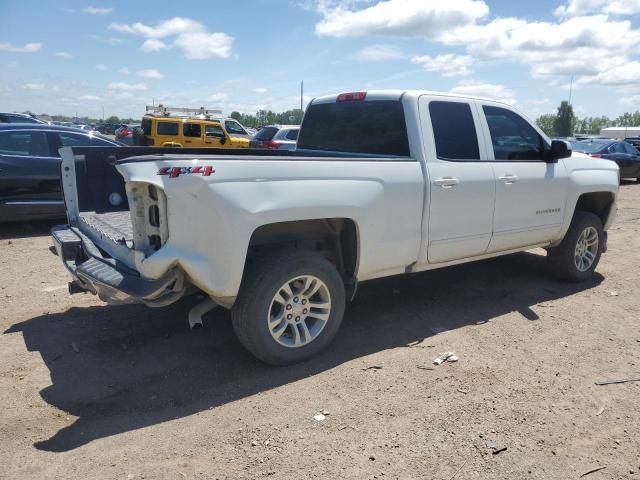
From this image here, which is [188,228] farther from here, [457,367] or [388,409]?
[457,367]

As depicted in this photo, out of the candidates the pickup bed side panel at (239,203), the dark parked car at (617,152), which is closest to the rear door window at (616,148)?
the dark parked car at (617,152)

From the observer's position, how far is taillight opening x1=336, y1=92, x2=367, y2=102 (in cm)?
489

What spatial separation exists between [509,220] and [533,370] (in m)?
1.61

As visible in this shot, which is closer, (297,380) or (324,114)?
(297,380)

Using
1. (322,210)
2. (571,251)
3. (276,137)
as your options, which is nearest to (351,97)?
(322,210)

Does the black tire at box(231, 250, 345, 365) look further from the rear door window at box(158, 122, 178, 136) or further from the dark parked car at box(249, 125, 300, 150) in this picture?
the rear door window at box(158, 122, 178, 136)

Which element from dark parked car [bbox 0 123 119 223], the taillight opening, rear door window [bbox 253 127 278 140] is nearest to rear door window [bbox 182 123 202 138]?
rear door window [bbox 253 127 278 140]

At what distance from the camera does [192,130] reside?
63.2 ft

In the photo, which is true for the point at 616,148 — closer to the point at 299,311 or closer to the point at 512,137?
the point at 512,137

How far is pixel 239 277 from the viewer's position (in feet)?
10.9

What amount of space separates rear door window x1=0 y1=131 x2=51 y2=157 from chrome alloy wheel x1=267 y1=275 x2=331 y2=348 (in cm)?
621

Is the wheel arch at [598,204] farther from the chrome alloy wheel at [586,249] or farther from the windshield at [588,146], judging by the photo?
the windshield at [588,146]

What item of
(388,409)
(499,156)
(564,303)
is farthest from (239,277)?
(564,303)

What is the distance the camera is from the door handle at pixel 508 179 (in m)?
4.83
